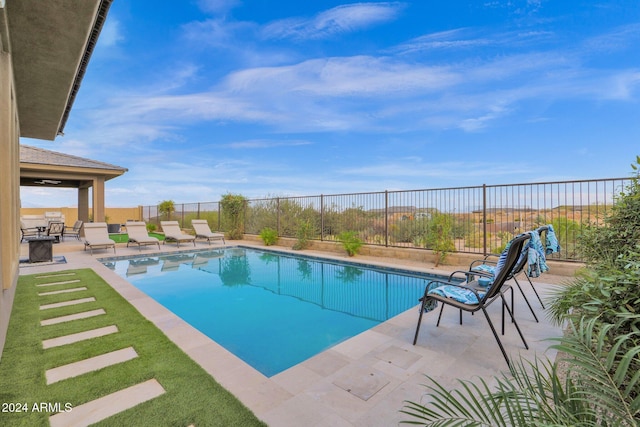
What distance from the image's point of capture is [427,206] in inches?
328

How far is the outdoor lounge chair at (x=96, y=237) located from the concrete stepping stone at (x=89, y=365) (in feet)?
27.6

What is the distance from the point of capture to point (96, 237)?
33.4 ft

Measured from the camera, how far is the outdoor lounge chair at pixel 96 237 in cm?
975

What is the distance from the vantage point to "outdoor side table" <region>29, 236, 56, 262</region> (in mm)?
7844

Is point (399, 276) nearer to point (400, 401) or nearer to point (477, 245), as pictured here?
point (477, 245)

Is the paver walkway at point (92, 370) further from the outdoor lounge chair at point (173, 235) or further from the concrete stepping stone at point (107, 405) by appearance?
the outdoor lounge chair at point (173, 235)

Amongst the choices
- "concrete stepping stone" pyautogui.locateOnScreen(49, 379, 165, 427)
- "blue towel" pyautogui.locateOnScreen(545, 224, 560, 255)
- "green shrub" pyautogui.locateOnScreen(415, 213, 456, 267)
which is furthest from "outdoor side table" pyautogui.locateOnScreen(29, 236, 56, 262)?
"blue towel" pyautogui.locateOnScreen(545, 224, 560, 255)

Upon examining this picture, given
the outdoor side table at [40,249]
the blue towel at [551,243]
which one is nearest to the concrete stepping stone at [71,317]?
the outdoor side table at [40,249]

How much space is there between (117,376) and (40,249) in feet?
25.8

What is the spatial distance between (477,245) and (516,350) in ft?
17.2

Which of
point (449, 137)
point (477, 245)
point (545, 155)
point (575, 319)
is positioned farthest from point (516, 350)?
point (449, 137)

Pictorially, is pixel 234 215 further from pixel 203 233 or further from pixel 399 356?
pixel 399 356

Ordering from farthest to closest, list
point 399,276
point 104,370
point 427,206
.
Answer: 1. point 427,206
2. point 399,276
3. point 104,370

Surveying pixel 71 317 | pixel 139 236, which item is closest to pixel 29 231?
pixel 139 236
